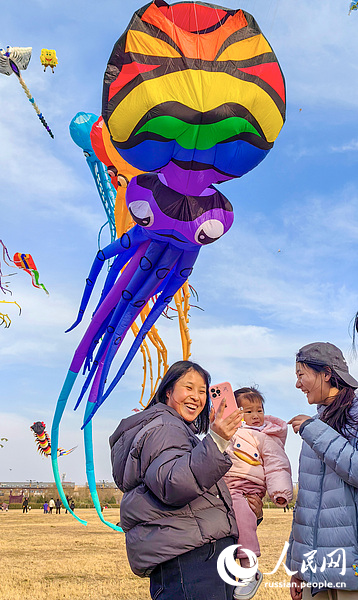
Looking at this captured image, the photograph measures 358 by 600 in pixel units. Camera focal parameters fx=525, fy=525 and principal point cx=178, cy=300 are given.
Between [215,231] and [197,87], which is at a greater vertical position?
[197,87]

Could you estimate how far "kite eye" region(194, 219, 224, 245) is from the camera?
412cm

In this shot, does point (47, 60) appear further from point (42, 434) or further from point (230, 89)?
point (42, 434)

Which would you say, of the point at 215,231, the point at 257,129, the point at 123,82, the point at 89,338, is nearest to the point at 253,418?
the point at 215,231

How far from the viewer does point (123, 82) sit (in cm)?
356

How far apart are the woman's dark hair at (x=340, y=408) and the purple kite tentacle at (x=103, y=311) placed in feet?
8.81

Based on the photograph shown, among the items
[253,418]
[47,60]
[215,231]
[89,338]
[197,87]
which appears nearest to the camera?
[253,418]

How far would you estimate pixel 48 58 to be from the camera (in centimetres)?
771

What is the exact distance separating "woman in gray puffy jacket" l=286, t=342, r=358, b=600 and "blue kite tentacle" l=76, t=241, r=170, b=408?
2.37 metres

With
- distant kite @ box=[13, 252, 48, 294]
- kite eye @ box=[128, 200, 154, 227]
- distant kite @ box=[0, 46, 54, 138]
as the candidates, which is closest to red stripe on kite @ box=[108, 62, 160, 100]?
kite eye @ box=[128, 200, 154, 227]

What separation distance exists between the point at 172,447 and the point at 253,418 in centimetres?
132

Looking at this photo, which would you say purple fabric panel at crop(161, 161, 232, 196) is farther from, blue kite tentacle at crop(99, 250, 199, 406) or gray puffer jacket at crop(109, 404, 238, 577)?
gray puffer jacket at crop(109, 404, 238, 577)

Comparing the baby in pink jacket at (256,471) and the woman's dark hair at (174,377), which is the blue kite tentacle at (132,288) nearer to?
the baby in pink jacket at (256,471)

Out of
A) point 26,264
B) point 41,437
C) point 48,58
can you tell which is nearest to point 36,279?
point 26,264

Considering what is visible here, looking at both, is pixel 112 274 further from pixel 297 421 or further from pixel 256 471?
pixel 297 421
